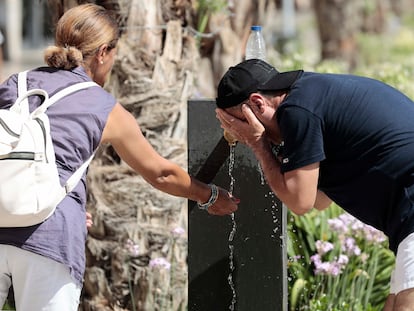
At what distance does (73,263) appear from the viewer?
12.3 feet

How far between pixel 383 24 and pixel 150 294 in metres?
22.9

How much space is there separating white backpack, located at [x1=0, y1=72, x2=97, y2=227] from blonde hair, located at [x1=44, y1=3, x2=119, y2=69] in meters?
0.35

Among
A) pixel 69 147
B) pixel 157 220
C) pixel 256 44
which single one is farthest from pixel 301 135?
pixel 157 220

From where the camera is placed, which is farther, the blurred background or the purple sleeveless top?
the blurred background

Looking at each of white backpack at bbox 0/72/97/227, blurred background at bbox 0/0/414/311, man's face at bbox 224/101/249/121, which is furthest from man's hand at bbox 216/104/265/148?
blurred background at bbox 0/0/414/311

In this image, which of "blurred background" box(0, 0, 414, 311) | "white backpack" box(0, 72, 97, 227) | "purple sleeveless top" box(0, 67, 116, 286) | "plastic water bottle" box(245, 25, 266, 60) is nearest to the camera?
"white backpack" box(0, 72, 97, 227)

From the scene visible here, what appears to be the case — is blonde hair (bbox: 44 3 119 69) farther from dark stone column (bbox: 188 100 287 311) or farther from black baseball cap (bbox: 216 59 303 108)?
dark stone column (bbox: 188 100 287 311)

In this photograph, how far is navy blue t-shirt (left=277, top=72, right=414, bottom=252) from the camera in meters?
3.60

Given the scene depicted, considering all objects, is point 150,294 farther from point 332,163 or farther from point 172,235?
point 332,163

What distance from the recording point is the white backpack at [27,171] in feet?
11.7

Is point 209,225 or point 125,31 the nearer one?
point 209,225

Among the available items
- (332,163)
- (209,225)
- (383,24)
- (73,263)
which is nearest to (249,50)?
(209,225)

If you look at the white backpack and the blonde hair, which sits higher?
the blonde hair

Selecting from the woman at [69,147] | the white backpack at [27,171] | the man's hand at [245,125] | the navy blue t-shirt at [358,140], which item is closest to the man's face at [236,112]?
the man's hand at [245,125]
